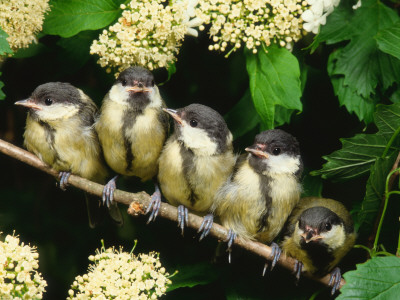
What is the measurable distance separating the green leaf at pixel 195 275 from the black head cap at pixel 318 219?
55 centimetres

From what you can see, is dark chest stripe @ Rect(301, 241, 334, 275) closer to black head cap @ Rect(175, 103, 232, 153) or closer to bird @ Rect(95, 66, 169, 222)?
black head cap @ Rect(175, 103, 232, 153)

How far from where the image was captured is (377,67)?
3.00 meters

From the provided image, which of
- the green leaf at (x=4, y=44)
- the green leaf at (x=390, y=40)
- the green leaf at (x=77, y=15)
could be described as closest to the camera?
the green leaf at (x=4, y=44)

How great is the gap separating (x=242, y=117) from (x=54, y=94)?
923 mm

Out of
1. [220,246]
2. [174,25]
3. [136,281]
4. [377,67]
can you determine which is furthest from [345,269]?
[174,25]

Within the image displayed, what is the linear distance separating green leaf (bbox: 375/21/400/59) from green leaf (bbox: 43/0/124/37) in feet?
3.99

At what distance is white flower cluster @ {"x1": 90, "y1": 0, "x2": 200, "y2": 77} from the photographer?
9.09ft

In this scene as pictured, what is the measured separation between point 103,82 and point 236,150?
81cm

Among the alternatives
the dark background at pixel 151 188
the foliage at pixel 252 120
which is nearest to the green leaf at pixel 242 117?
the foliage at pixel 252 120

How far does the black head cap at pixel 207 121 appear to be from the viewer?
2854 millimetres

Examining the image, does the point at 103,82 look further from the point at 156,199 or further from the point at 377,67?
the point at 377,67

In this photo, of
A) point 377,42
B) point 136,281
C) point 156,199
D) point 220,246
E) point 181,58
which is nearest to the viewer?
point 136,281

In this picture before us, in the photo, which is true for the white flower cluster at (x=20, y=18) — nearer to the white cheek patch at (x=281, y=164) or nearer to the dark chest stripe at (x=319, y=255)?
the white cheek patch at (x=281, y=164)

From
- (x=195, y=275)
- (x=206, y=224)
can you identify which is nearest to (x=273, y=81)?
(x=206, y=224)
